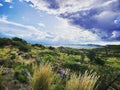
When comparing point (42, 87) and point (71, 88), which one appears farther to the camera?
point (42, 87)

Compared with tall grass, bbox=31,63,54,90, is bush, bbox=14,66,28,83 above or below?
below

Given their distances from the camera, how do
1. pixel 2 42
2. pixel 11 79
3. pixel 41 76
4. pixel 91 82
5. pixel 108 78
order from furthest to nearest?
1. pixel 2 42
2. pixel 11 79
3. pixel 108 78
4. pixel 41 76
5. pixel 91 82

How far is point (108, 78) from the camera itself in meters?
9.82

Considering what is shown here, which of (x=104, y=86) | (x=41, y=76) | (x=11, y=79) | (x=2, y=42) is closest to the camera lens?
(x=41, y=76)

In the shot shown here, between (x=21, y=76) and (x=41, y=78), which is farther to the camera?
(x=21, y=76)

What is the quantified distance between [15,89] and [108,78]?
10.6ft

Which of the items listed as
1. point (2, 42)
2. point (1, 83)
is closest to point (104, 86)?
point (1, 83)

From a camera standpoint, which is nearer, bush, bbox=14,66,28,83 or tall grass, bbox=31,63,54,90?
tall grass, bbox=31,63,54,90

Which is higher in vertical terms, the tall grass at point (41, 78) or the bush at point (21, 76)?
the tall grass at point (41, 78)

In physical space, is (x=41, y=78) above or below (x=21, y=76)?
above

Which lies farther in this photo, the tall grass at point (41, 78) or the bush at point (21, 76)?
the bush at point (21, 76)

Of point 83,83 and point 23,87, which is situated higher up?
point 83,83

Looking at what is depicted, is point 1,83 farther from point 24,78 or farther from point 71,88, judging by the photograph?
point 71,88

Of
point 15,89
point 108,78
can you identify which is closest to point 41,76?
point 15,89
